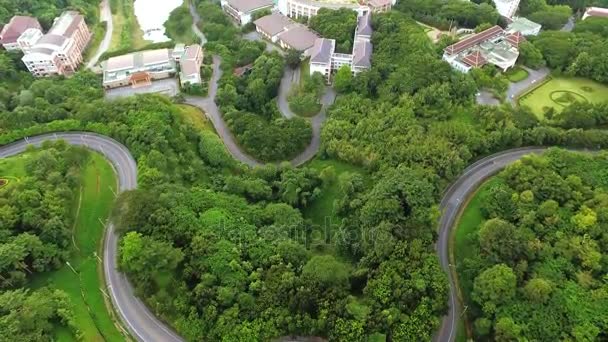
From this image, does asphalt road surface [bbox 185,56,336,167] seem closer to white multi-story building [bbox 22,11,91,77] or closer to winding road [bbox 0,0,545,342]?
winding road [bbox 0,0,545,342]

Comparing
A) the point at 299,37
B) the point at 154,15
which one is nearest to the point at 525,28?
the point at 299,37

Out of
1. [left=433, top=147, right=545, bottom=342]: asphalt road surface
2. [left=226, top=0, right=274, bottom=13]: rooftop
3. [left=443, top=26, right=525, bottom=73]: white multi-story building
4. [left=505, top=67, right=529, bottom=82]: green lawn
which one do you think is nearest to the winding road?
[left=433, top=147, right=545, bottom=342]: asphalt road surface

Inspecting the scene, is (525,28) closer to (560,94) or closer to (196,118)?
(560,94)

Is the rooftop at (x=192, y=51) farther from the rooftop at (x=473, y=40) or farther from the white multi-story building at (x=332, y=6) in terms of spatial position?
the rooftop at (x=473, y=40)

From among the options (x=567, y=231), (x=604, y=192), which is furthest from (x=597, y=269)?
(x=604, y=192)

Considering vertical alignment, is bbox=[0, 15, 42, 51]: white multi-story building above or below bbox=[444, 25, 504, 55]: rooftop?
below

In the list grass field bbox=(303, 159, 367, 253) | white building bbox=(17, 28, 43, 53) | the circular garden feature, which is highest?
the circular garden feature
